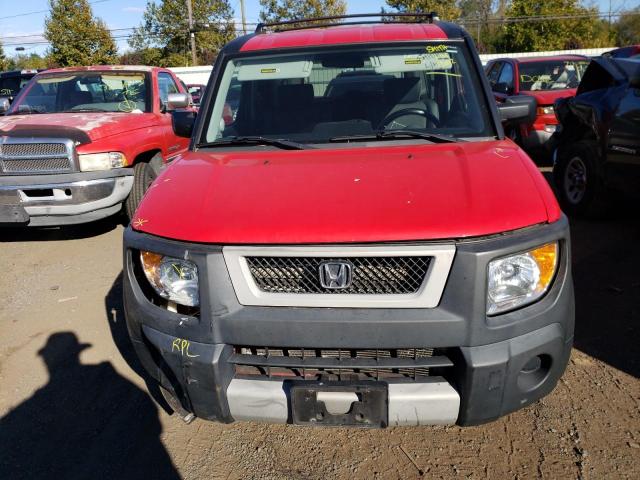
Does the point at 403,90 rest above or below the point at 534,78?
above

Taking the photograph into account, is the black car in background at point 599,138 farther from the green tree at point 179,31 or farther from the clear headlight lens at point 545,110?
the green tree at point 179,31

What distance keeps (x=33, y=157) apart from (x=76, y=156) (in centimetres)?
43

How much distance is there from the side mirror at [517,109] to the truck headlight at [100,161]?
4.00 meters

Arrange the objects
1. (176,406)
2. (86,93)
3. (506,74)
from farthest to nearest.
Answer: (506,74) < (86,93) < (176,406)

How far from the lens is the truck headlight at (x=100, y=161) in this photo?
566cm

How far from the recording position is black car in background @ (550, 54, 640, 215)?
16.6 ft

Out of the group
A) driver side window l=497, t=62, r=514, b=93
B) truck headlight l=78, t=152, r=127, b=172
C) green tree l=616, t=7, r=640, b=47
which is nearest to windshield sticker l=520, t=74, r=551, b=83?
driver side window l=497, t=62, r=514, b=93

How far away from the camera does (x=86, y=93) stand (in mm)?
6973

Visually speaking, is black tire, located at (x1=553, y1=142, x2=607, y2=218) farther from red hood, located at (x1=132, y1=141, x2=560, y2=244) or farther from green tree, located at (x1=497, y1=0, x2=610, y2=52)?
green tree, located at (x1=497, y1=0, x2=610, y2=52)

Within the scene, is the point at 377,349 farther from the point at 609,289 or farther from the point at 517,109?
the point at 609,289

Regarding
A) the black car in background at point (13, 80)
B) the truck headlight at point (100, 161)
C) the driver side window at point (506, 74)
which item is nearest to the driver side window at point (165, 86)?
the truck headlight at point (100, 161)

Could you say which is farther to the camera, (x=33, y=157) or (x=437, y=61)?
(x=33, y=157)

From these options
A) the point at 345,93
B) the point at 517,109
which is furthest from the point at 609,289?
the point at 345,93

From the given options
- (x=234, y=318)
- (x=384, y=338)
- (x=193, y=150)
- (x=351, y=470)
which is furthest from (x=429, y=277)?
(x=193, y=150)
